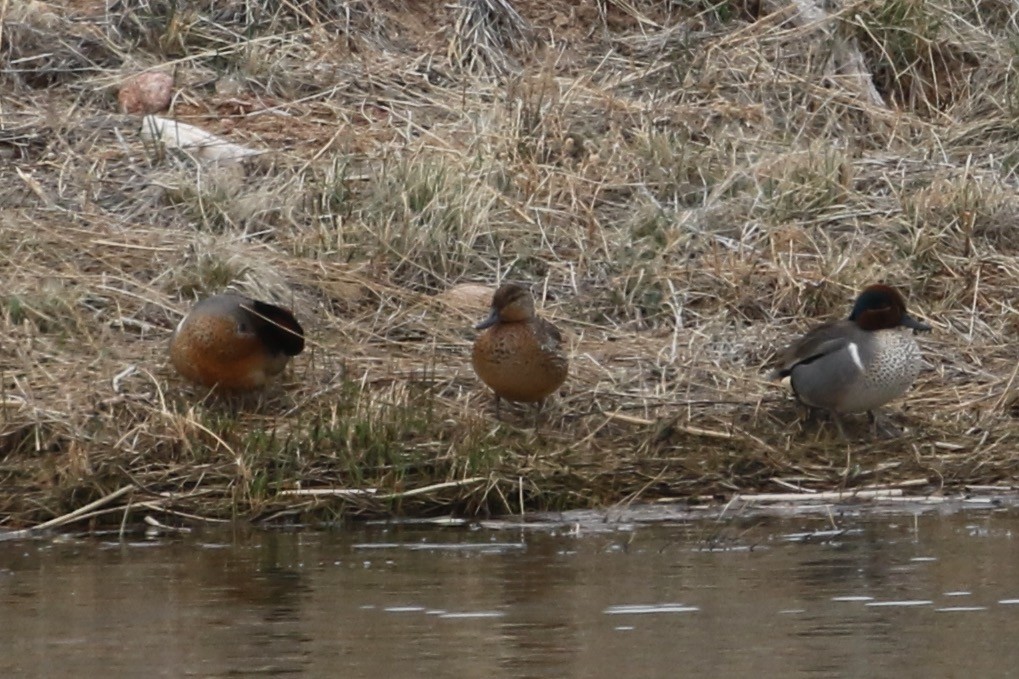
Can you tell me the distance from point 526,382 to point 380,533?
0.99 metres

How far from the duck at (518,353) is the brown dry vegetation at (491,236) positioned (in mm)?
139

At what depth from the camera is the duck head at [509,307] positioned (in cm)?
770

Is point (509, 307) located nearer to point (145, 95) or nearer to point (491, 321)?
point (491, 321)

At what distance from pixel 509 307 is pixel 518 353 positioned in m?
0.25

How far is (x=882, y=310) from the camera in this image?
7711 millimetres

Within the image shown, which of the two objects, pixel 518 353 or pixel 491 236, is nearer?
pixel 518 353

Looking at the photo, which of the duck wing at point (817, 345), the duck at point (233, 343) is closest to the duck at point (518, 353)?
the duck at point (233, 343)

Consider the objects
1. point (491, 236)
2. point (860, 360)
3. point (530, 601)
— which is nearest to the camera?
point (530, 601)

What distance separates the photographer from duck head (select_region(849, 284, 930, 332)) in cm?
770

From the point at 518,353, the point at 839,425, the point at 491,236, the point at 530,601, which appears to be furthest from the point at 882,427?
the point at 530,601

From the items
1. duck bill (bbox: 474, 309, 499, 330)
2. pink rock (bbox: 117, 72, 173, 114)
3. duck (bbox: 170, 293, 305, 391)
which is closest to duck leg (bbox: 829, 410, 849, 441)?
duck bill (bbox: 474, 309, 499, 330)

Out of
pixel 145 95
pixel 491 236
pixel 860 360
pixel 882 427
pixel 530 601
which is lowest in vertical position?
pixel 530 601

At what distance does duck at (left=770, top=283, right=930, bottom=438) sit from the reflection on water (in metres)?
0.74

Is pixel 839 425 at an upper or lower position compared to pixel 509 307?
lower
